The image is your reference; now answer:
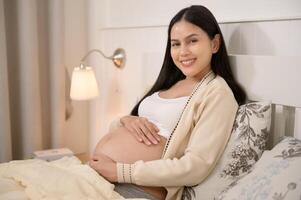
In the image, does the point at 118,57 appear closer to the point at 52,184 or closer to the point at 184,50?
the point at 184,50

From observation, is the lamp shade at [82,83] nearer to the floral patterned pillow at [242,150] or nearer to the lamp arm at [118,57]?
the lamp arm at [118,57]

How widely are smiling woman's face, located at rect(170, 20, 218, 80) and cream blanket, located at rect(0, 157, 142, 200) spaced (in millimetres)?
571

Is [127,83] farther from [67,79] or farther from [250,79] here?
[250,79]

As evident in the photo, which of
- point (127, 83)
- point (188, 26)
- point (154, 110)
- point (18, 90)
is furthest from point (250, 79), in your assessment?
point (18, 90)

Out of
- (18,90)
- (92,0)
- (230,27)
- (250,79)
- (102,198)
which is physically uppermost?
(92,0)

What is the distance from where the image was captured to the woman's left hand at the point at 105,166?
132cm

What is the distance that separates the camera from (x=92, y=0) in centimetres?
262

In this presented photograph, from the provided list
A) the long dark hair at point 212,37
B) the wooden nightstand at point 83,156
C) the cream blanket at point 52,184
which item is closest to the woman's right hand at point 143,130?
the cream blanket at point 52,184

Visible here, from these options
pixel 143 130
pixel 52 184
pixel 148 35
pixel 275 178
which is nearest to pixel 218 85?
pixel 143 130

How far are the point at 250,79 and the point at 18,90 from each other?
1.67 m

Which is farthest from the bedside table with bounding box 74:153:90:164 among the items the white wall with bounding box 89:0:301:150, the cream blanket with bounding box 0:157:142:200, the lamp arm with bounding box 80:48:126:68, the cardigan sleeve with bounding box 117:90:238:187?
the cardigan sleeve with bounding box 117:90:238:187

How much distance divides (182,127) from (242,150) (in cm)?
25

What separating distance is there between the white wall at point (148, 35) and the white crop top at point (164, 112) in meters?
0.32

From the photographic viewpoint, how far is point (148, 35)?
6.69 feet
